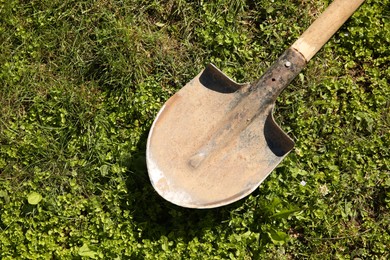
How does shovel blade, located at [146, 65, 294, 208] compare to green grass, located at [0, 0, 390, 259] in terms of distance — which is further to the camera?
green grass, located at [0, 0, 390, 259]

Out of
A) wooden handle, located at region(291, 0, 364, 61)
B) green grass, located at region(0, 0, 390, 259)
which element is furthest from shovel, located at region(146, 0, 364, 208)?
green grass, located at region(0, 0, 390, 259)

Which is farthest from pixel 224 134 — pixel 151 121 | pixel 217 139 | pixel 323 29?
pixel 323 29

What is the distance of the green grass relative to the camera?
4008mm

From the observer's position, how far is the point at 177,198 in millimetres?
3699

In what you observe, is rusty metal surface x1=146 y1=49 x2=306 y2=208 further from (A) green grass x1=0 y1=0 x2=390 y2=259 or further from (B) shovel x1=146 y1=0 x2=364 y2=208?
(A) green grass x1=0 y1=0 x2=390 y2=259

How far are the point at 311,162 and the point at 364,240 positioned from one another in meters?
0.64

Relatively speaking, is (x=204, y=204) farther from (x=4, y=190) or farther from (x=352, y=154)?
(x=4, y=190)

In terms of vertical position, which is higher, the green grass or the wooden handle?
the wooden handle

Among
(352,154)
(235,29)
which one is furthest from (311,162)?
(235,29)

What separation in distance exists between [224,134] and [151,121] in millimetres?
616

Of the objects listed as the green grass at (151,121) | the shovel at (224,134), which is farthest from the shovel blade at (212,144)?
the green grass at (151,121)

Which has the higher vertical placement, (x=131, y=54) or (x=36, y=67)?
(x=131, y=54)

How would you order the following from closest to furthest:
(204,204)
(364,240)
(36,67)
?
(204,204) → (364,240) → (36,67)

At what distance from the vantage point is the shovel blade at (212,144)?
3.73 meters
